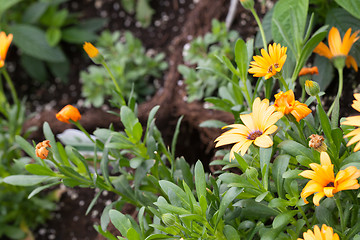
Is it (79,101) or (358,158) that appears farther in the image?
(79,101)

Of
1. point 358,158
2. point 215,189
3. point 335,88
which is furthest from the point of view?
point 335,88

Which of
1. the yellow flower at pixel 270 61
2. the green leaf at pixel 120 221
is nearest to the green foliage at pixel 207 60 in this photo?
the yellow flower at pixel 270 61

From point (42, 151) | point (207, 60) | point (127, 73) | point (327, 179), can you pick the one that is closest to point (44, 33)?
point (127, 73)

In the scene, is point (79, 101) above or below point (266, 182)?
below

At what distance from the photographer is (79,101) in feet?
6.68

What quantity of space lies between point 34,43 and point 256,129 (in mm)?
1495

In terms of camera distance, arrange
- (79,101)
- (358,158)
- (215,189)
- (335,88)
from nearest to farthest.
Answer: (358,158)
(215,189)
(335,88)
(79,101)

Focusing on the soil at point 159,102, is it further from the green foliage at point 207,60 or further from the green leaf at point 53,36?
the green leaf at point 53,36

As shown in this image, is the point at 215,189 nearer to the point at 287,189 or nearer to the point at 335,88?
the point at 287,189

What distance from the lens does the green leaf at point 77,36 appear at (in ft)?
6.84

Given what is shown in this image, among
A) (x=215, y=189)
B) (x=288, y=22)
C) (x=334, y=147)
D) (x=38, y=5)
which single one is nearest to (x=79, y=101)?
(x=38, y=5)

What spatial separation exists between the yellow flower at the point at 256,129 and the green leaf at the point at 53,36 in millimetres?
1418

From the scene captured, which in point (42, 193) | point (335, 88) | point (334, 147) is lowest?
point (42, 193)

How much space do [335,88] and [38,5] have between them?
1410 mm
